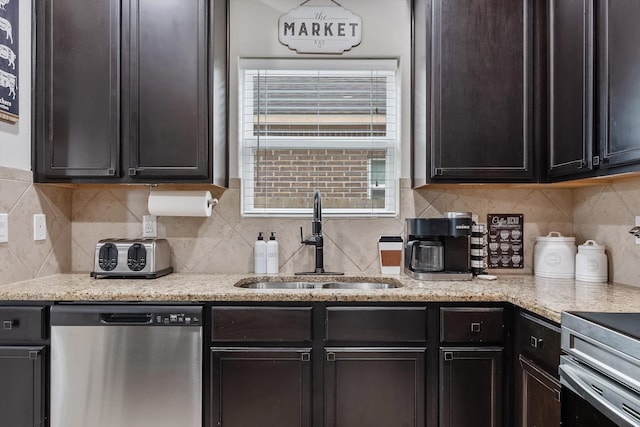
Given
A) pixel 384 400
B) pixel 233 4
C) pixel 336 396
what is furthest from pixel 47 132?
pixel 384 400

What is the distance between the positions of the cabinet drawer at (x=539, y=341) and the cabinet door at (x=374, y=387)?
16.5 inches

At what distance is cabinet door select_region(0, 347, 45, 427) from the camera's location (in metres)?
1.70

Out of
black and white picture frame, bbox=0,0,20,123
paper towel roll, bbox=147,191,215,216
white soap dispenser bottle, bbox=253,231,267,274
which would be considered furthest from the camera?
white soap dispenser bottle, bbox=253,231,267,274

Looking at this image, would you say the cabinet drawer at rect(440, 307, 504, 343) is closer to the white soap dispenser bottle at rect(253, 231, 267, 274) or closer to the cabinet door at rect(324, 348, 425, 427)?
the cabinet door at rect(324, 348, 425, 427)

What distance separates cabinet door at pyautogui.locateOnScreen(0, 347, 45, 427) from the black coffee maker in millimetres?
1834

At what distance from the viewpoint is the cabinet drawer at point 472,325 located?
1.73 m

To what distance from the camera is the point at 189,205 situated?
2156 millimetres

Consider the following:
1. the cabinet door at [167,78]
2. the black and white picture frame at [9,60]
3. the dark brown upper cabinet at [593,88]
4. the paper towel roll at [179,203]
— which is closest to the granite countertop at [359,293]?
the paper towel roll at [179,203]

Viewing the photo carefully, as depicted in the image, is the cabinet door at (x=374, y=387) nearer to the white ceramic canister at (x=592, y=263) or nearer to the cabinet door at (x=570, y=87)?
the white ceramic canister at (x=592, y=263)

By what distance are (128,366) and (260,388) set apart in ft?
1.92

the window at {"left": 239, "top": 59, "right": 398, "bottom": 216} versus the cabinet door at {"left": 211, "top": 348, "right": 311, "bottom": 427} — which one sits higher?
the window at {"left": 239, "top": 59, "right": 398, "bottom": 216}

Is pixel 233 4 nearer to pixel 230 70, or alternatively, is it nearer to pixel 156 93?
pixel 230 70

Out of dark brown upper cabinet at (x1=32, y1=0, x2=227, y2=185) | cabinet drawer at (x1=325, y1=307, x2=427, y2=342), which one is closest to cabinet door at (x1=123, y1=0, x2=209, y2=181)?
dark brown upper cabinet at (x1=32, y1=0, x2=227, y2=185)

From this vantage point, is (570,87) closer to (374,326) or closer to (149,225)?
(374,326)
